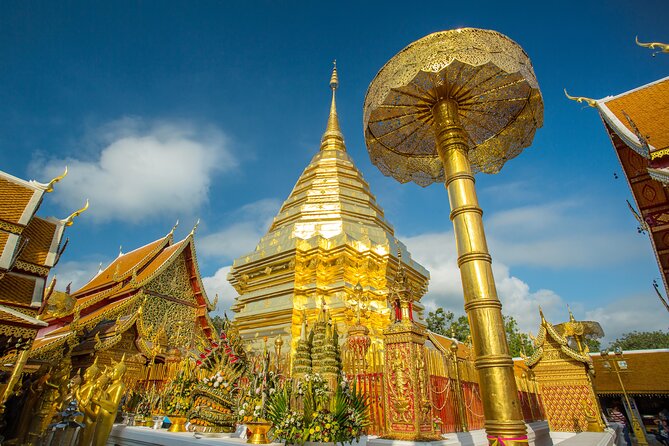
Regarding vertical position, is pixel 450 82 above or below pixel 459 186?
above

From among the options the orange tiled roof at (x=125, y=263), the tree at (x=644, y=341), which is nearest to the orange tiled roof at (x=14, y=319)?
the orange tiled roof at (x=125, y=263)

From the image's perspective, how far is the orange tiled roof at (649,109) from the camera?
7411 mm

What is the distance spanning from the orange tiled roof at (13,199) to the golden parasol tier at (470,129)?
7.29 meters

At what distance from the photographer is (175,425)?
213 inches

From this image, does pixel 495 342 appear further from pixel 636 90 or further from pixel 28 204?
pixel 636 90

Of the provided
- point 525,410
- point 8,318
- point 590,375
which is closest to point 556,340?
point 590,375

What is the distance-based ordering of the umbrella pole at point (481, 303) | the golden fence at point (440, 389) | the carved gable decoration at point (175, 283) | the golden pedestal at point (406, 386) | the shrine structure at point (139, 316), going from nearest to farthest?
the umbrella pole at point (481, 303), the golden pedestal at point (406, 386), the golden fence at point (440, 389), the shrine structure at point (139, 316), the carved gable decoration at point (175, 283)

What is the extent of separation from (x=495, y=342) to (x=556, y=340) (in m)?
9.38

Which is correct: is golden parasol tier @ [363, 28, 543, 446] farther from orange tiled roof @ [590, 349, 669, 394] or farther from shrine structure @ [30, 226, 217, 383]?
orange tiled roof @ [590, 349, 669, 394]

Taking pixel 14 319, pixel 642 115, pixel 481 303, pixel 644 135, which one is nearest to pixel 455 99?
pixel 481 303

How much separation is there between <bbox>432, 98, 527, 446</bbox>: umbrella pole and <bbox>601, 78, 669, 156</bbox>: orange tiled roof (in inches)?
243

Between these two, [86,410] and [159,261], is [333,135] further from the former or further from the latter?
[86,410]

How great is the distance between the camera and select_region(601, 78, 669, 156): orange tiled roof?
741 centimetres

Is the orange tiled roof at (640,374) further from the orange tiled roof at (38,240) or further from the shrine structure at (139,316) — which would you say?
the orange tiled roof at (38,240)
